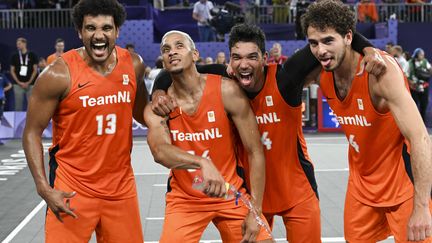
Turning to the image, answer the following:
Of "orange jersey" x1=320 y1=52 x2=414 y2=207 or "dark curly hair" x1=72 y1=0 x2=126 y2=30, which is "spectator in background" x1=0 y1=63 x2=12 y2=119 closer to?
"dark curly hair" x1=72 y1=0 x2=126 y2=30

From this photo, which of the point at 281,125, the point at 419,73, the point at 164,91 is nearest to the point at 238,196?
the point at 281,125

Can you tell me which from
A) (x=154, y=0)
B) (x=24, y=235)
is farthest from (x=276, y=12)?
(x=24, y=235)

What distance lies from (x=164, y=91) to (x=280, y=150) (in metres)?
0.96

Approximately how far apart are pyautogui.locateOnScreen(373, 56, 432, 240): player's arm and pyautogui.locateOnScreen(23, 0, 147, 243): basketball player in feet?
6.16

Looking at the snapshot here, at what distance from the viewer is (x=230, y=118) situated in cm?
559

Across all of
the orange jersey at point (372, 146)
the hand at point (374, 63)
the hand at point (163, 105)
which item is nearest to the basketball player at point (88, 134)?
the hand at point (163, 105)

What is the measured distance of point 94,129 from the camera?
5578 millimetres

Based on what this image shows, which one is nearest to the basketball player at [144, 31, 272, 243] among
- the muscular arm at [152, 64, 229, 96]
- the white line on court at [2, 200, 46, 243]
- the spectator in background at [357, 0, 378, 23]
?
the muscular arm at [152, 64, 229, 96]

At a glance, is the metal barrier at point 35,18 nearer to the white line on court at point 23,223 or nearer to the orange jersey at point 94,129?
the white line on court at point 23,223

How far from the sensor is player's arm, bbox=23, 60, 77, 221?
5469mm

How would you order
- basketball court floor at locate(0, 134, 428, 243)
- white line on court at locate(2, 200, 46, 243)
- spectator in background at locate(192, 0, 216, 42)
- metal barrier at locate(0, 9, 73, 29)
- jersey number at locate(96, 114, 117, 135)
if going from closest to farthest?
jersey number at locate(96, 114, 117, 135)
white line on court at locate(2, 200, 46, 243)
basketball court floor at locate(0, 134, 428, 243)
spectator in background at locate(192, 0, 216, 42)
metal barrier at locate(0, 9, 73, 29)

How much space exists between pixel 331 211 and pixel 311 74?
4294 millimetres

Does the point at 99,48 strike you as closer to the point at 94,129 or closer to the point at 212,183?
the point at 94,129

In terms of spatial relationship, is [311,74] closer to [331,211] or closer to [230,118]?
[230,118]
